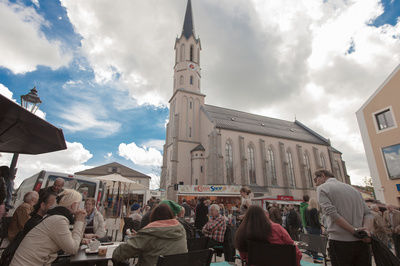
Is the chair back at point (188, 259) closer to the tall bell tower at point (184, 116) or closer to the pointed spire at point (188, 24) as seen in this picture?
the tall bell tower at point (184, 116)

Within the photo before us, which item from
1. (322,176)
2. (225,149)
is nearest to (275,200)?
(225,149)

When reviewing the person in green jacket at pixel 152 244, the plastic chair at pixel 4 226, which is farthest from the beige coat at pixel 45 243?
the plastic chair at pixel 4 226

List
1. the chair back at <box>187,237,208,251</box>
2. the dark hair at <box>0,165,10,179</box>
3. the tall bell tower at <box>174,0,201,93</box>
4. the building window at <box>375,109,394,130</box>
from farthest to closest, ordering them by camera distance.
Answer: the tall bell tower at <box>174,0,201,93</box>
the building window at <box>375,109,394,130</box>
the dark hair at <box>0,165,10,179</box>
the chair back at <box>187,237,208,251</box>

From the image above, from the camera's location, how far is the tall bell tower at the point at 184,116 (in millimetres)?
28867

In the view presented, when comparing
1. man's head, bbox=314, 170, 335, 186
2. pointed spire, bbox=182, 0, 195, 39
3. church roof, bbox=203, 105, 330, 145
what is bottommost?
man's head, bbox=314, 170, 335, 186

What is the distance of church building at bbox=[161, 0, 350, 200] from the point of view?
93.2 feet

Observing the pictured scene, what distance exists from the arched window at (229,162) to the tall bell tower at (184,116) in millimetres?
3454

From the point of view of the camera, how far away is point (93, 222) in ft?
15.9

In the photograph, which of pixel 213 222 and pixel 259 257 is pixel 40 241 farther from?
pixel 213 222

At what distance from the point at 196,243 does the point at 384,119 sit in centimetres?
1721

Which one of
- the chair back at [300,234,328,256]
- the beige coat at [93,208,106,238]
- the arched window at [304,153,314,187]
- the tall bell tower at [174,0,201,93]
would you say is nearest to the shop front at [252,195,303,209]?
the arched window at [304,153,314,187]

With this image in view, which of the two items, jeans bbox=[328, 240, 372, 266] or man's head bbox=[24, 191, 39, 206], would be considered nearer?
jeans bbox=[328, 240, 372, 266]

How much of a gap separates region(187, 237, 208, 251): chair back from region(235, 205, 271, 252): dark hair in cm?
106

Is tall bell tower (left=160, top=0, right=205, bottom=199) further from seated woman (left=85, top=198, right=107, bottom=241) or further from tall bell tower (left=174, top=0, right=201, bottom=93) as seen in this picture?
seated woman (left=85, top=198, right=107, bottom=241)
